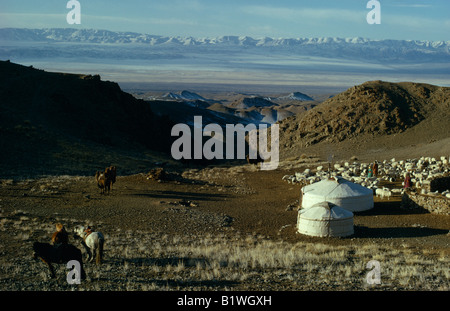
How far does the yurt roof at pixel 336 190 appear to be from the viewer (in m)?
22.6

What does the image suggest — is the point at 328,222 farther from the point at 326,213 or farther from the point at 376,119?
the point at 376,119

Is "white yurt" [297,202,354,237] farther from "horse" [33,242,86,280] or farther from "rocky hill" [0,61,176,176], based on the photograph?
"rocky hill" [0,61,176,176]

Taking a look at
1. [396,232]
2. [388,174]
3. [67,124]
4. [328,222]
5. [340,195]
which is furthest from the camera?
[67,124]

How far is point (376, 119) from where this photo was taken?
172 ft

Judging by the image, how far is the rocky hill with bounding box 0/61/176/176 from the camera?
3753 cm

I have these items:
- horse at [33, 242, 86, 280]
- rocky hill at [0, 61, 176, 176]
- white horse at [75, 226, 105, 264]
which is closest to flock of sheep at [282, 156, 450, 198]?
white horse at [75, 226, 105, 264]

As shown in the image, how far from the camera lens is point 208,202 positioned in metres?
26.3

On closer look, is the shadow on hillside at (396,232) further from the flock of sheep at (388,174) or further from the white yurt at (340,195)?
the flock of sheep at (388,174)

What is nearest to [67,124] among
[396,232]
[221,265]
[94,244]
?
[396,232]

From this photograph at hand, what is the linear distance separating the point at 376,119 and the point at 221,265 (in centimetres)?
4152

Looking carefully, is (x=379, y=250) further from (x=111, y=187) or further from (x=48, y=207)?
(x=111, y=187)

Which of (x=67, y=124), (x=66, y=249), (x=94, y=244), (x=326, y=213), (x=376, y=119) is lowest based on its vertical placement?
(x=326, y=213)

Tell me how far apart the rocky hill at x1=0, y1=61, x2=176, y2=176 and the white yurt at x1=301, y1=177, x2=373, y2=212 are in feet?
57.3

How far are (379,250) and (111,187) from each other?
15.4 metres
